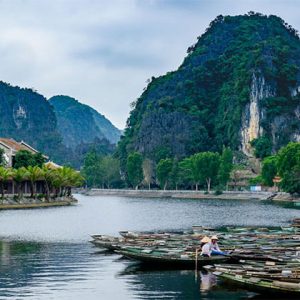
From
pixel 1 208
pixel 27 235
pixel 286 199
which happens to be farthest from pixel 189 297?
pixel 286 199

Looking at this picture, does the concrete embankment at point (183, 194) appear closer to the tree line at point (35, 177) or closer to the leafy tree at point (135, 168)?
the leafy tree at point (135, 168)

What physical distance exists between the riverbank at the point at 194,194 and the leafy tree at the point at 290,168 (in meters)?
4.39

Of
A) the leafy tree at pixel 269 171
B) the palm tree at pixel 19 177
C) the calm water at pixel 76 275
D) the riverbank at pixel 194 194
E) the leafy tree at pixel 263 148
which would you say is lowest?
the calm water at pixel 76 275

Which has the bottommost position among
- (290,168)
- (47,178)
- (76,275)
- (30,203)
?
(76,275)

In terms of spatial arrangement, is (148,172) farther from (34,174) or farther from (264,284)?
(264,284)

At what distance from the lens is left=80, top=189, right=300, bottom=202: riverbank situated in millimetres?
145650

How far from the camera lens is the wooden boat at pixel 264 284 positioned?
29641 mm

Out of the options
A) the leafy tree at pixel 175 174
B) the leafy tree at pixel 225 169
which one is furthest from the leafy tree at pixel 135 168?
the leafy tree at pixel 225 169

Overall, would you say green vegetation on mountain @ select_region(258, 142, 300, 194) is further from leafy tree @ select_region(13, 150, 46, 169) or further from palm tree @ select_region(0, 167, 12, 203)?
palm tree @ select_region(0, 167, 12, 203)

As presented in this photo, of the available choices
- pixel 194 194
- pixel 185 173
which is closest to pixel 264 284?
pixel 194 194

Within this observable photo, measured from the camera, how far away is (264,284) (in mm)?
30281

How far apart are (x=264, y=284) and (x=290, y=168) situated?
101202mm

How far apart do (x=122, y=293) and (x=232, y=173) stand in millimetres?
142073

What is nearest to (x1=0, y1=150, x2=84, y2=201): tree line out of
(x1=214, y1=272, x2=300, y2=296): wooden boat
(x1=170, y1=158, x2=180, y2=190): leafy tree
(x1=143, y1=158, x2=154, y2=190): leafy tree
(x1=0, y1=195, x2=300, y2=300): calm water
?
(x1=0, y1=195, x2=300, y2=300): calm water
